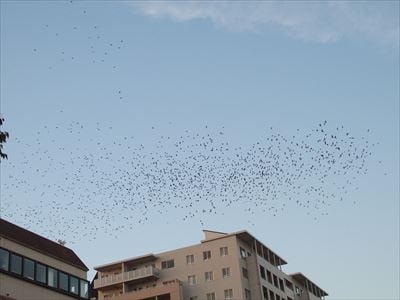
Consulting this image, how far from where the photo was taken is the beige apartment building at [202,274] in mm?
91625

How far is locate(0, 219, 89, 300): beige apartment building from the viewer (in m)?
45.5

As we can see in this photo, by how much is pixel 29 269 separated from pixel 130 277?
51.0m

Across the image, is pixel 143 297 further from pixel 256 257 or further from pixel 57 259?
pixel 57 259

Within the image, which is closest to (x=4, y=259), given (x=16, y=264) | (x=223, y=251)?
(x=16, y=264)

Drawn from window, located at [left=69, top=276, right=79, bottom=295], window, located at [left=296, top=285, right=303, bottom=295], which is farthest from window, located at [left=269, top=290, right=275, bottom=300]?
window, located at [left=69, top=276, right=79, bottom=295]

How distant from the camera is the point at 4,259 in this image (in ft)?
149

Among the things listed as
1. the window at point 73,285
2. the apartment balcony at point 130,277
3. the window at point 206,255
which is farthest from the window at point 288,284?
the window at point 73,285

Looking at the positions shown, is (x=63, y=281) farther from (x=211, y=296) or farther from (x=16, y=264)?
(x=211, y=296)

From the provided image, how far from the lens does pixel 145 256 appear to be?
99.3 m

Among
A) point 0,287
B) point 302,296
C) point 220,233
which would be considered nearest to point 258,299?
point 220,233

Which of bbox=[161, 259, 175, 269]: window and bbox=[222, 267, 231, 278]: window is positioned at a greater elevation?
bbox=[161, 259, 175, 269]: window

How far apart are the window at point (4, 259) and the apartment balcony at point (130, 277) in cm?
5144

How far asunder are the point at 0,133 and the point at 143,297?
7757 centimetres

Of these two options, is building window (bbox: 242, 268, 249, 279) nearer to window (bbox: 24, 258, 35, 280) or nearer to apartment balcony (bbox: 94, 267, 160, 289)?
apartment balcony (bbox: 94, 267, 160, 289)
